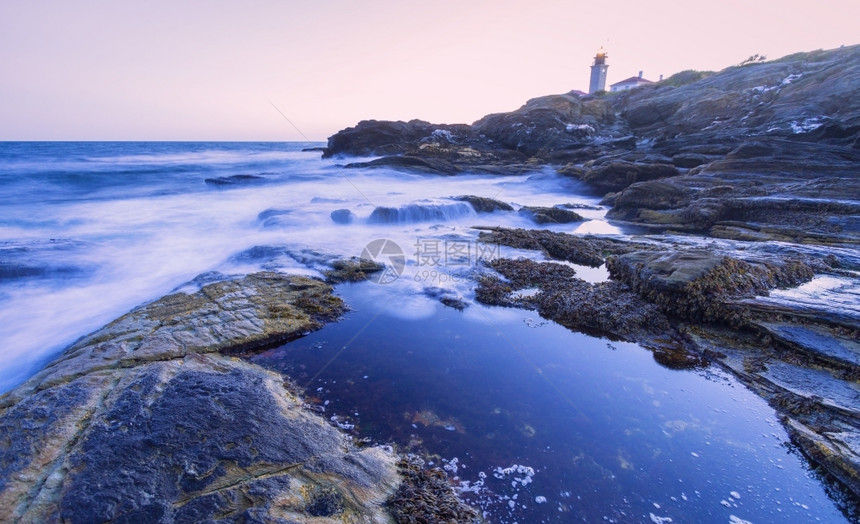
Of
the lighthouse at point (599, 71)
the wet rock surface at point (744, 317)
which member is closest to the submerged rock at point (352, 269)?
the wet rock surface at point (744, 317)

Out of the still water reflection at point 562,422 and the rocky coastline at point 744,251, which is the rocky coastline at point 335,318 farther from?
the still water reflection at point 562,422

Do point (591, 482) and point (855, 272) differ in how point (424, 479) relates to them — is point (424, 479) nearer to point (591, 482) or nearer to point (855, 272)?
point (591, 482)

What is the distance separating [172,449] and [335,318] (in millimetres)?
3300

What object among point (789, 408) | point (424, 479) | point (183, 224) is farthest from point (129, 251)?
point (789, 408)

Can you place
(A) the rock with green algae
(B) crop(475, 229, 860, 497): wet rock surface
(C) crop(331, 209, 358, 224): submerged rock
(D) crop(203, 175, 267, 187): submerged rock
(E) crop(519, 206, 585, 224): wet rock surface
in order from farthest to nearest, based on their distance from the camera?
(D) crop(203, 175, 267, 187): submerged rock < (E) crop(519, 206, 585, 224): wet rock surface < (C) crop(331, 209, 358, 224): submerged rock < (B) crop(475, 229, 860, 497): wet rock surface < (A) the rock with green algae

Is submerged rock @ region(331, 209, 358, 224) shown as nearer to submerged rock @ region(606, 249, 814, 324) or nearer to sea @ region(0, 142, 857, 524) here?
sea @ region(0, 142, 857, 524)

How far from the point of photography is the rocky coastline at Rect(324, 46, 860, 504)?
4.53 meters

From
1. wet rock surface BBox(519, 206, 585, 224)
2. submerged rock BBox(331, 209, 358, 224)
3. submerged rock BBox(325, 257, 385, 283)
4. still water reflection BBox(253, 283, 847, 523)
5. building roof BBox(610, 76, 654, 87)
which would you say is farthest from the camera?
building roof BBox(610, 76, 654, 87)

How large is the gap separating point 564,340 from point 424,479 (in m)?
3.26

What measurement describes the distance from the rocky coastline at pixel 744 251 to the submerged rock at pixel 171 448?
4176mm

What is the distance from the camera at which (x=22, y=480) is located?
2.67 m

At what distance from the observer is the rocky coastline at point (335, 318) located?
2.78 m

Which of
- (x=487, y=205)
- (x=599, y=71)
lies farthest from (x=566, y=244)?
(x=599, y=71)

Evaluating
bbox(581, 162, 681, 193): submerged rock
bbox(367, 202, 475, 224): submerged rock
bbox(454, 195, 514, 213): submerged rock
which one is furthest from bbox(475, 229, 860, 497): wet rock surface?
bbox(581, 162, 681, 193): submerged rock
